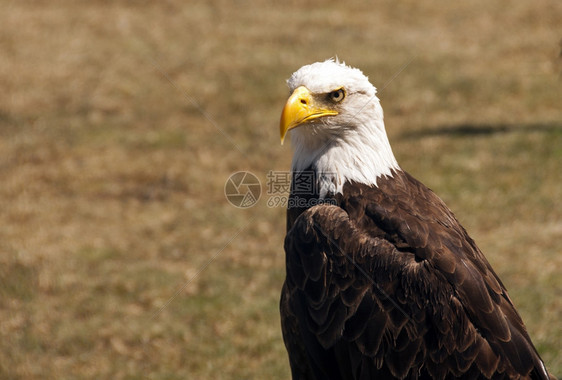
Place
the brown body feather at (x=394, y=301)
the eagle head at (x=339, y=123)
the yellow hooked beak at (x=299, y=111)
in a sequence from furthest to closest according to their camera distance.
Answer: the eagle head at (x=339, y=123) < the yellow hooked beak at (x=299, y=111) < the brown body feather at (x=394, y=301)

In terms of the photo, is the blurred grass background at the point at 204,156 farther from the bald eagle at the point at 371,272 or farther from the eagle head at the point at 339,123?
the eagle head at the point at 339,123

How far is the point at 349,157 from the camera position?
5.25 metres

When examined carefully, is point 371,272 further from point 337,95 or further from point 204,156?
point 204,156

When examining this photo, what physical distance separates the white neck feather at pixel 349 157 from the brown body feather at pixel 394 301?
259 millimetres

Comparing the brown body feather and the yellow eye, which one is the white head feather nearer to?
the yellow eye

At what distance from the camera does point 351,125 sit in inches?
208

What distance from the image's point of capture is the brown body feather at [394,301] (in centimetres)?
445

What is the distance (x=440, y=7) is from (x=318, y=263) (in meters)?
18.9

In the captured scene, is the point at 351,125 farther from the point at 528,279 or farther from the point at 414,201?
the point at 528,279

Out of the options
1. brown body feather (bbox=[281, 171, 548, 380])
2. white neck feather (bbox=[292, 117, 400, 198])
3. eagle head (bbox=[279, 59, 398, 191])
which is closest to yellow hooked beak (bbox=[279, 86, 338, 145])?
eagle head (bbox=[279, 59, 398, 191])

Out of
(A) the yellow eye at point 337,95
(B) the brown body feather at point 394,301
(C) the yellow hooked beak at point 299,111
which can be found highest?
Result: (A) the yellow eye at point 337,95

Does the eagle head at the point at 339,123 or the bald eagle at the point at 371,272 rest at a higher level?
the eagle head at the point at 339,123

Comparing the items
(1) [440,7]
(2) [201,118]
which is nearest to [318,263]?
(2) [201,118]

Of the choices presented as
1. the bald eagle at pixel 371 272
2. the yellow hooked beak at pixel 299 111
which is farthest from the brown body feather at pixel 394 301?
the yellow hooked beak at pixel 299 111
